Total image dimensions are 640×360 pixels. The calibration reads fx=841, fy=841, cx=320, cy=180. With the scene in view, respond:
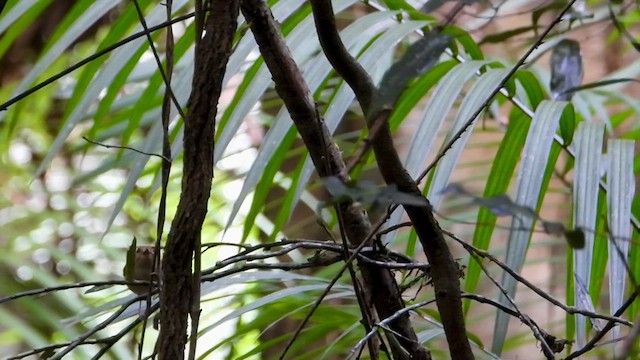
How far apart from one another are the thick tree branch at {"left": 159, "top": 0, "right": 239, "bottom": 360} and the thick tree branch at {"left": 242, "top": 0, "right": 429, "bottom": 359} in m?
0.05

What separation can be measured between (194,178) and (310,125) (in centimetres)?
11

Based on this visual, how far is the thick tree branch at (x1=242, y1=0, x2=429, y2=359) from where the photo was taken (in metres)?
0.45

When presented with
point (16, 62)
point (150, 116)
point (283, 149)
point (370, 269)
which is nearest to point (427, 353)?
point (370, 269)

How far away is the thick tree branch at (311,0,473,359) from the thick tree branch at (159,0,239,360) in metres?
0.05

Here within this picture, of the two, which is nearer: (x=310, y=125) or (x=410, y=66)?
(x=410, y=66)

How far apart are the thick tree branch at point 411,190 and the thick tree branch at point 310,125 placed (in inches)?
1.4

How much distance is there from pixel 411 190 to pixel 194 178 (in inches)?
4.0

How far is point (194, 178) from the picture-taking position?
38 centimetres

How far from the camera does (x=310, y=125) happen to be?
470 mm

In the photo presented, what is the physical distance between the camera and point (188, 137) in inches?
15.0

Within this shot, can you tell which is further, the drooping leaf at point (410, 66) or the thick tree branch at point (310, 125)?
the thick tree branch at point (310, 125)

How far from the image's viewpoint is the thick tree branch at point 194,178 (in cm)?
38

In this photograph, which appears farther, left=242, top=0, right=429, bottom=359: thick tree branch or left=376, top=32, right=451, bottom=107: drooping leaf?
left=242, top=0, right=429, bottom=359: thick tree branch

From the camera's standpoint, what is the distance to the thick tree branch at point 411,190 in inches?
15.5
